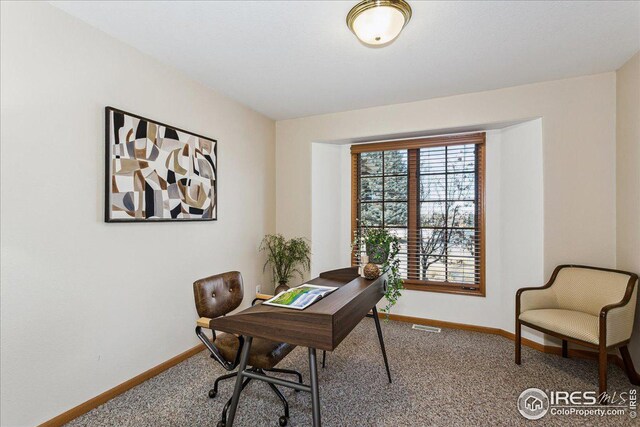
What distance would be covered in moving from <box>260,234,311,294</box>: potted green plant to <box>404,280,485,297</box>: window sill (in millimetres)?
1367

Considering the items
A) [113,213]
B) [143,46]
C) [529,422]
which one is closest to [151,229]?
[113,213]

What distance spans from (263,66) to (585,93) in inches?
118

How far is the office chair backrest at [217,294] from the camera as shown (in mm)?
2123

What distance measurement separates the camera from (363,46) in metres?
2.37

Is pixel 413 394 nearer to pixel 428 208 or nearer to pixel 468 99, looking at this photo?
pixel 428 208

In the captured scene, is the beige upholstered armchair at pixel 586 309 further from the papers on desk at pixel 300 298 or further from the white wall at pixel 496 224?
the papers on desk at pixel 300 298

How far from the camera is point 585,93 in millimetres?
2834

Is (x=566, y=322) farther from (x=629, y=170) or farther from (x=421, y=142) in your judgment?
(x=421, y=142)

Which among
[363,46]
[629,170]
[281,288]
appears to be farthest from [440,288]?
[363,46]

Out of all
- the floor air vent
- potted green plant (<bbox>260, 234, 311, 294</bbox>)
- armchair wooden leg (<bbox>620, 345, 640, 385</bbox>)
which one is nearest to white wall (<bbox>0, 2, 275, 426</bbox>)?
potted green plant (<bbox>260, 234, 311, 294</bbox>)

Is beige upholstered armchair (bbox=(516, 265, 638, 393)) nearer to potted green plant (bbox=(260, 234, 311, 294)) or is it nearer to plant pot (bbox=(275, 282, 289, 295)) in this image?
plant pot (bbox=(275, 282, 289, 295))

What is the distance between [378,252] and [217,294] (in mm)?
1331

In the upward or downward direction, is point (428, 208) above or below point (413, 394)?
above

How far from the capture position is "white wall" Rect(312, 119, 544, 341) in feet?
10.3
